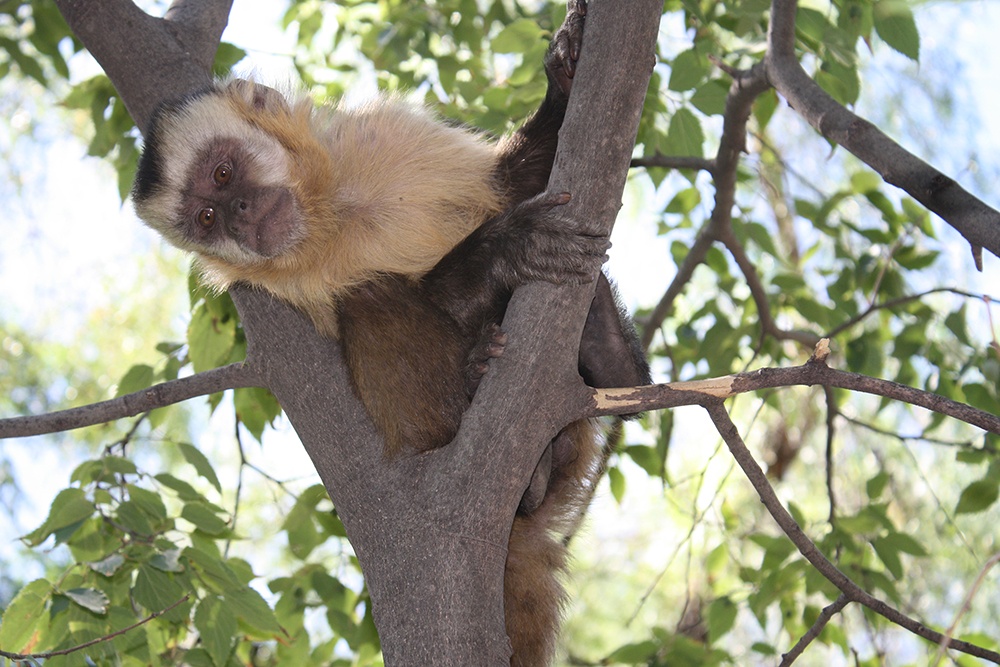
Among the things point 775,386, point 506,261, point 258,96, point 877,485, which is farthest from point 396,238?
point 877,485

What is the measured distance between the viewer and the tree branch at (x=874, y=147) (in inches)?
77.0

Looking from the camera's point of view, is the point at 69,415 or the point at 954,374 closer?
the point at 69,415

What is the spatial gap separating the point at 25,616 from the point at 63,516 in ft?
0.83

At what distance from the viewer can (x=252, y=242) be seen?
274cm

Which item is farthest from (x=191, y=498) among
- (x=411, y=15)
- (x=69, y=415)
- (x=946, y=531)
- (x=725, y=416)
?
(x=946, y=531)

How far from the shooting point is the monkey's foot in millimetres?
2178

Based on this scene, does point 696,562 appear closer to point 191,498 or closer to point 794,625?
point 794,625

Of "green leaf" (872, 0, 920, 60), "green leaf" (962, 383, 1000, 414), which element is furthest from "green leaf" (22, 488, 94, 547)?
"green leaf" (962, 383, 1000, 414)

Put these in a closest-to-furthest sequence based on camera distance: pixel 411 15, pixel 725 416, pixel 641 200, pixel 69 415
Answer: pixel 725 416 → pixel 69 415 → pixel 411 15 → pixel 641 200

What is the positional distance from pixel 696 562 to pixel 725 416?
5669mm

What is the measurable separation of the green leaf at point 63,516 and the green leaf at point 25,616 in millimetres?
111

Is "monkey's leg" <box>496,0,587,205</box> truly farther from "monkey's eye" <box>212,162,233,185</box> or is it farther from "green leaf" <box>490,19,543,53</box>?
"monkey's eye" <box>212,162,233,185</box>

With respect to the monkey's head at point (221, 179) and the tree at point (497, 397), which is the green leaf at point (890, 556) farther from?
the monkey's head at point (221, 179)

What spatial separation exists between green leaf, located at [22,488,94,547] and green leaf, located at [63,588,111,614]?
0.76ft
